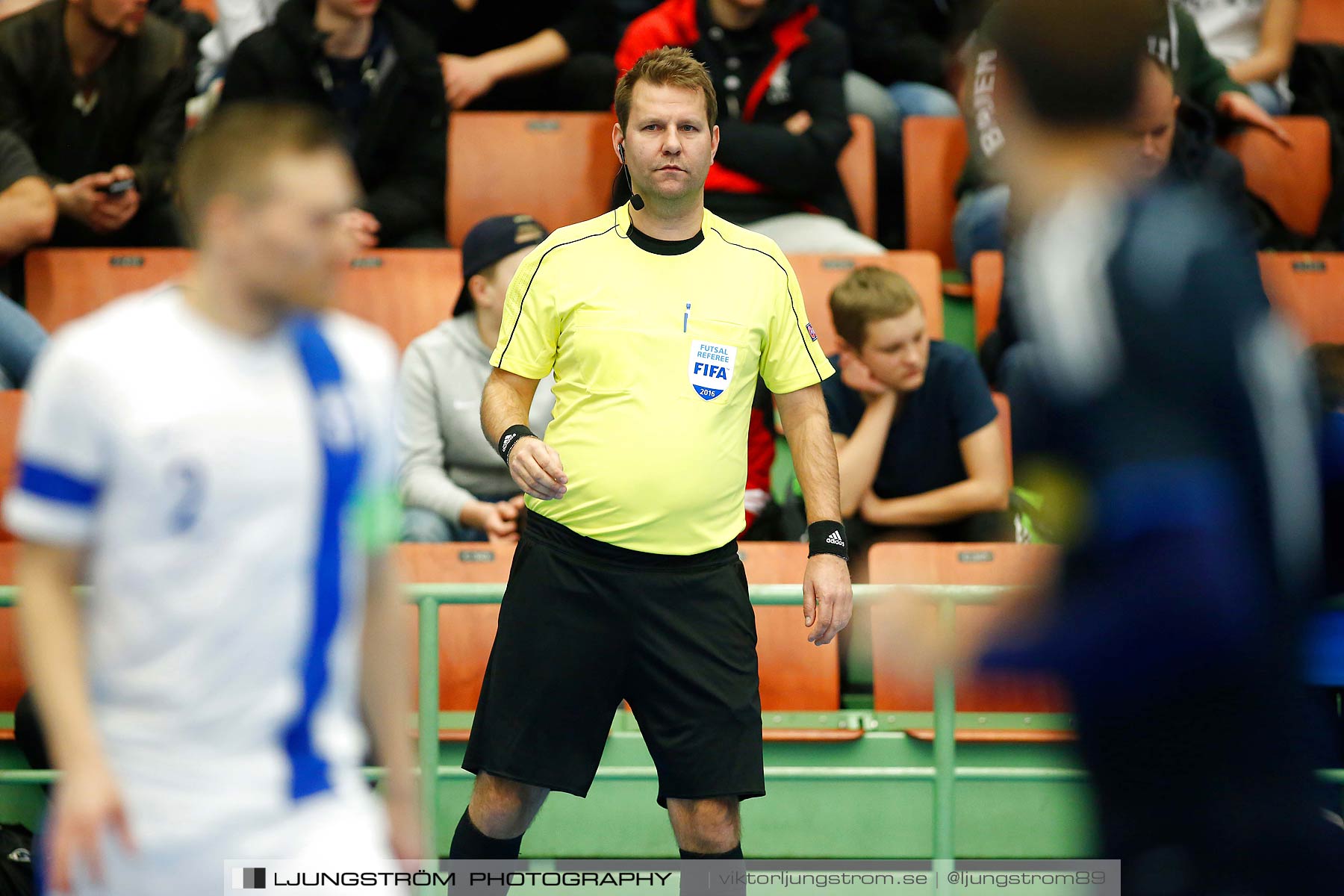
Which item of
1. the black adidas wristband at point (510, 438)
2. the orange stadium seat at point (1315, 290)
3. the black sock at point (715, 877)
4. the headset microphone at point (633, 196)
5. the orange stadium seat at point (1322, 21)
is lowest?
the black sock at point (715, 877)

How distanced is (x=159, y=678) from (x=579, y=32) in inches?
187

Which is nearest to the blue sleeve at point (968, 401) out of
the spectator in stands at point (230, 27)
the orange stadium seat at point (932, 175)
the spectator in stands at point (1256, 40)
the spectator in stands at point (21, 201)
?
the orange stadium seat at point (932, 175)

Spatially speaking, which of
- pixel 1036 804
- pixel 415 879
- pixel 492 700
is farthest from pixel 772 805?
pixel 415 879

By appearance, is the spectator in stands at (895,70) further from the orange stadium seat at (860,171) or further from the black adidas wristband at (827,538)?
the black adidas wristband at (827,538)

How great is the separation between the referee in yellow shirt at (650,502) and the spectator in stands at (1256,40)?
3.99 metres

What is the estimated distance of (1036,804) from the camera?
419 centimetres

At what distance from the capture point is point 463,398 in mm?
4809

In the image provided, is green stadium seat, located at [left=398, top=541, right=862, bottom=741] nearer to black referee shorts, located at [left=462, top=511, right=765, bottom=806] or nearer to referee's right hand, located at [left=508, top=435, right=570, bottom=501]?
black referee shorts, located at [left=462, top=511, right=765, bottom=806]

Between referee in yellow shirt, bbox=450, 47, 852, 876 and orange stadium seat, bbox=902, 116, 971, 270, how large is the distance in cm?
310

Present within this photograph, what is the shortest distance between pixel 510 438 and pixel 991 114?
10.2ft

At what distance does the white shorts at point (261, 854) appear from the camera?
1914 mm

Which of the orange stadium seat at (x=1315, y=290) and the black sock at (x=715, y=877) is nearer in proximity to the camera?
the black sock at (x=715, y=877)

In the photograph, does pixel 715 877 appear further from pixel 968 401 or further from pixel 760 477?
pixel 968 401

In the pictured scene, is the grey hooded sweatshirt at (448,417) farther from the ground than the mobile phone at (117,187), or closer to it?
closer to it
